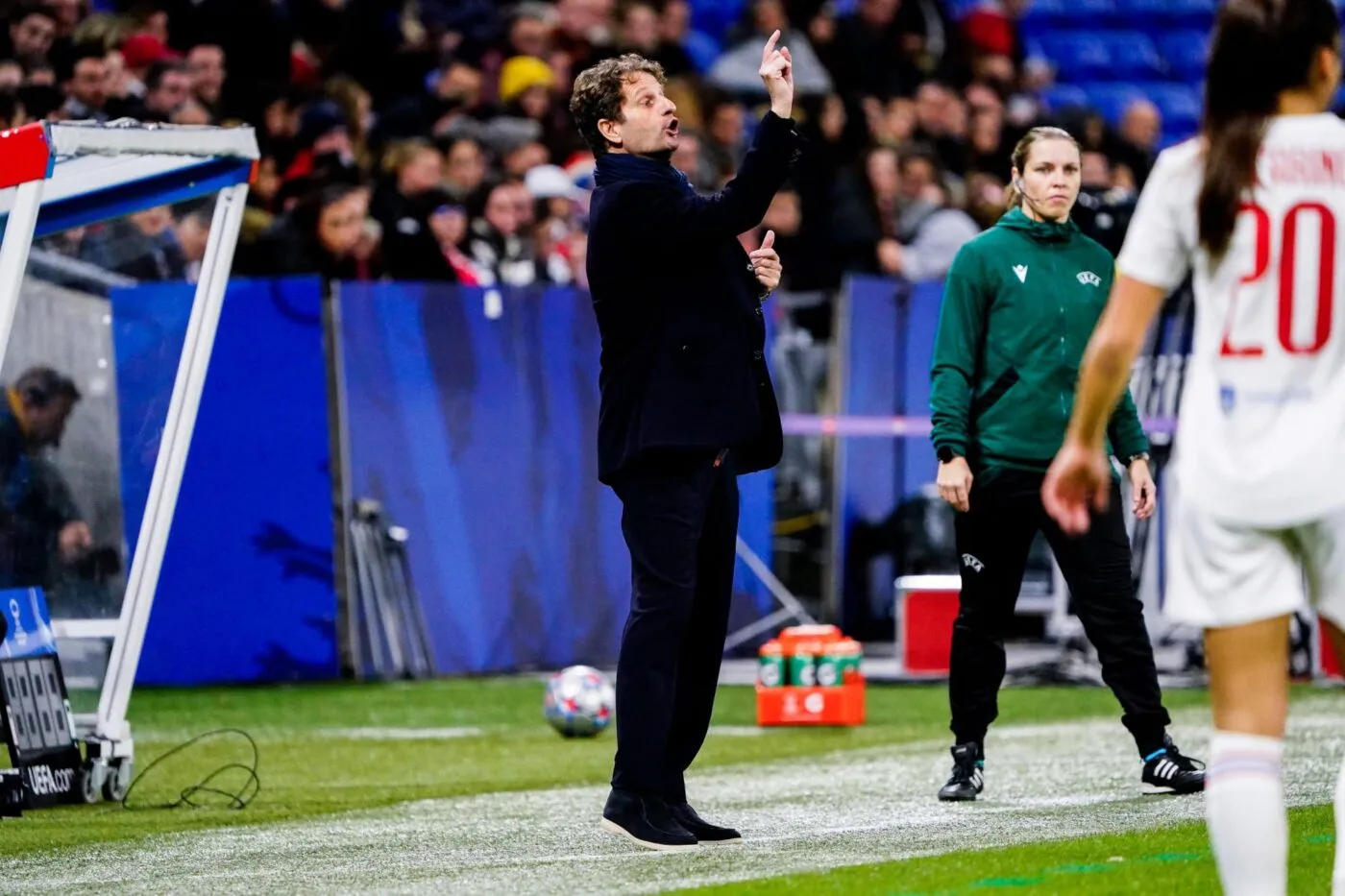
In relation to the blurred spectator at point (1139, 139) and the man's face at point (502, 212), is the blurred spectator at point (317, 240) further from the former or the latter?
the blurred spectator at point (1139, 139)

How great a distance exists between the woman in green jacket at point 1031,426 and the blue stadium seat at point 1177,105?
1666 centimetres

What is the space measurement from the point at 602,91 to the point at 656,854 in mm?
2269

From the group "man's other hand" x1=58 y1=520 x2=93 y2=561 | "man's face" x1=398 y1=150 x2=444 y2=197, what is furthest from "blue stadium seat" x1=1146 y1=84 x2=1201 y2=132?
"man's other hand" x1=58 y1=520 x2=93 y2=561

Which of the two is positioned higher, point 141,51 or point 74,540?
point 141,51

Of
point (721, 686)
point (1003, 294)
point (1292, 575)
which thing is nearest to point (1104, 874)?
point (1292, 575)

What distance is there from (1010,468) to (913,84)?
14027mm

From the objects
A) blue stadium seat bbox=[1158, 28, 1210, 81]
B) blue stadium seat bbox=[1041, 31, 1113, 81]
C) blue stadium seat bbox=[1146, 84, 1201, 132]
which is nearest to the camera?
blue stadium seat bbox=[1146, 84, 1201, 132]

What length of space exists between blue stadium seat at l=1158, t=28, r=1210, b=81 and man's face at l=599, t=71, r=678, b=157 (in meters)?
19.0

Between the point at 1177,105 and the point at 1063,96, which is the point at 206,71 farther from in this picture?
the point at 1177,105

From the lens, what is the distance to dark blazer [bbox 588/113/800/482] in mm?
6676

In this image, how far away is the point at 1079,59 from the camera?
974 inches

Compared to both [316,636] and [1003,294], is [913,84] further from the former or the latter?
[1003,294]

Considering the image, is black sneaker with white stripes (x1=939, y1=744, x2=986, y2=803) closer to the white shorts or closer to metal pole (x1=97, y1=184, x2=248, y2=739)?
metal pole (x1=97, y1=184, x2=248, y2=739)

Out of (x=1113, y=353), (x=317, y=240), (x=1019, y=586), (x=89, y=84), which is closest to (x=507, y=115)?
(x=317, y=240)
